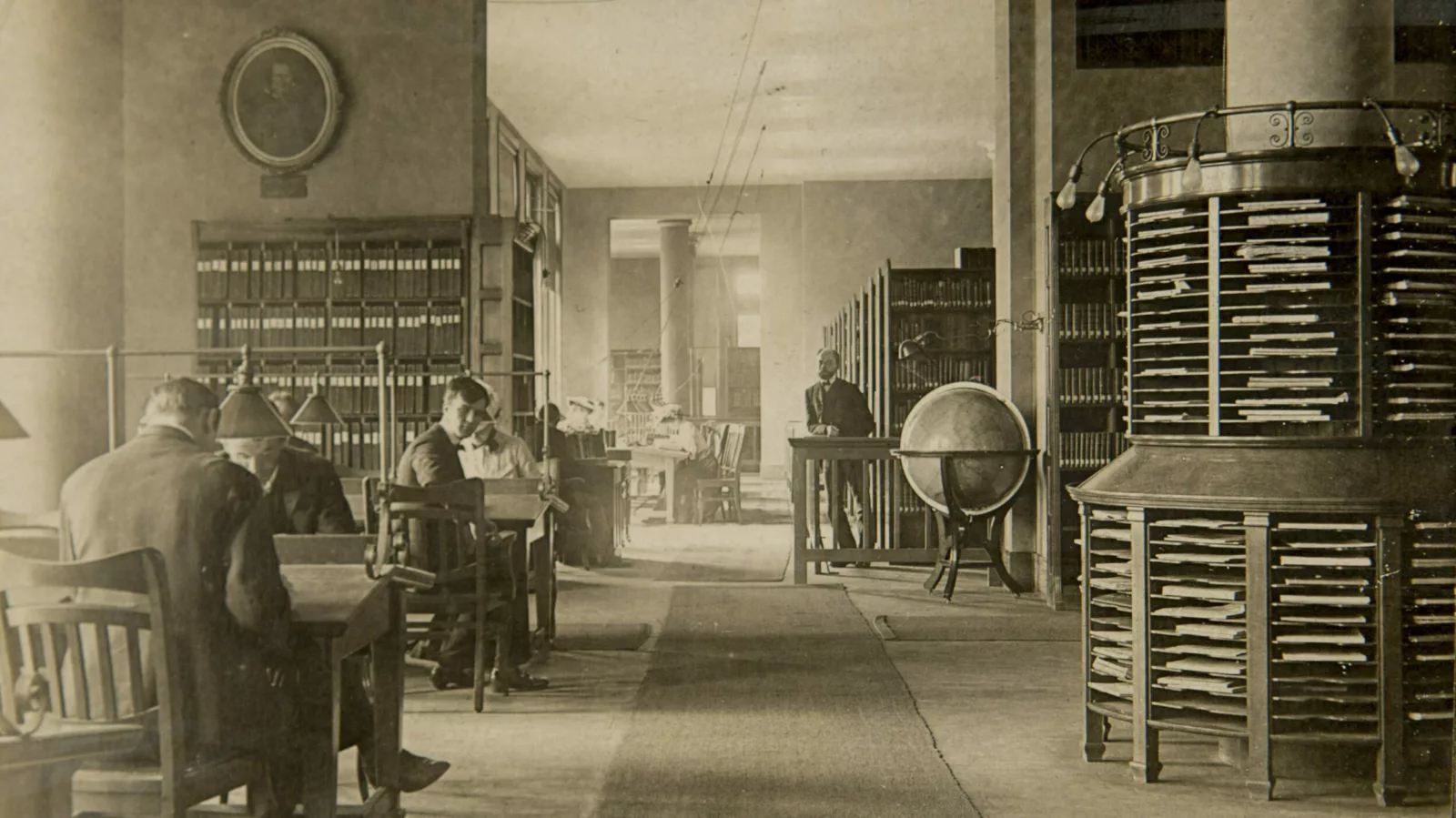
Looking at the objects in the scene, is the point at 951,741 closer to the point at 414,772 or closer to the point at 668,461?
the point at 414,772

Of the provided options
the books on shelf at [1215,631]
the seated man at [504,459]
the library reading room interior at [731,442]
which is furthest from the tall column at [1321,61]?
the seated man at [504,459]

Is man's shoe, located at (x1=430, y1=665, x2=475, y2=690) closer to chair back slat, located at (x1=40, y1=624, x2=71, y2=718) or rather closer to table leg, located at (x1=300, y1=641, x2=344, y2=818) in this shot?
table leg, located at (x1=300, y1=641, x2=344, y2=818)

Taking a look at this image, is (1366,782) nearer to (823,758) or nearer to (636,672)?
(823,758)

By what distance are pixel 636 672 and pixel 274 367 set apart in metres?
5.14

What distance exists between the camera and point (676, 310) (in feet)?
66.7

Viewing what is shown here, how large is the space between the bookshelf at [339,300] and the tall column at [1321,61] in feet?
21.4

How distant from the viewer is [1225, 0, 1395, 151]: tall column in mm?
4203

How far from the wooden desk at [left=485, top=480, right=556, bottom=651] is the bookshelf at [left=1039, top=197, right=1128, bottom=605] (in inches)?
127

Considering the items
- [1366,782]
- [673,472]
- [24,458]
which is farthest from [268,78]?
[1366,782]

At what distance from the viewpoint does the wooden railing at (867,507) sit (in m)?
8.88

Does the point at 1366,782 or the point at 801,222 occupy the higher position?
the point at 801,222

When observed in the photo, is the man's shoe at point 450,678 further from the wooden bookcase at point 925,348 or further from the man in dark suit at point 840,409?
the man in dark suit at point 840,409

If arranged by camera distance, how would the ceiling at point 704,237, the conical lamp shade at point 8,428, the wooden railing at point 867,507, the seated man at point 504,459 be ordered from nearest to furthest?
the conical lamp shade at point 8,428
the seated man at point 504,459
the wooden railing at point 867,507
the ceiling at point 704,237

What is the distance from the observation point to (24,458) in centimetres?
816
